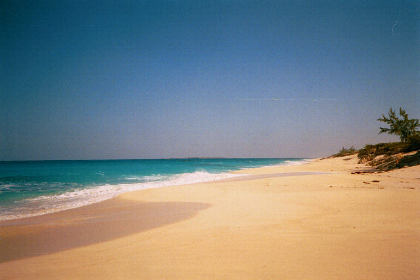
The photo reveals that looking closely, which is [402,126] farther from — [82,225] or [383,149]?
[82,225]

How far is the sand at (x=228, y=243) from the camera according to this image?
2.68 m

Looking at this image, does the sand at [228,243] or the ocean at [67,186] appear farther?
the ocean at [67,186]

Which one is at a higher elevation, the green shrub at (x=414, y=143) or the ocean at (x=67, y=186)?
the green shrub at (x=414, y=143)

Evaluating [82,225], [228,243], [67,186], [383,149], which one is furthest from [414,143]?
[67,186]

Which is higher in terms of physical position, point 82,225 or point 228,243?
point 228,243

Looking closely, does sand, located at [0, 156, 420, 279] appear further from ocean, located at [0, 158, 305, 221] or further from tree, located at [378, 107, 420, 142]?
tree, located at [378, 107, 420, 142]

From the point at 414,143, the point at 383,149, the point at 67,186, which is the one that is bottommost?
the point at 67,186

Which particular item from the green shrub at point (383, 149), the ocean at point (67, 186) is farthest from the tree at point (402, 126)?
the ocean at point (67, 186)

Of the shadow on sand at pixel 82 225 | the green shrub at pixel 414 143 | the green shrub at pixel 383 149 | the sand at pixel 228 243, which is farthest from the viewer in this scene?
the green shrub at pixel 383 149

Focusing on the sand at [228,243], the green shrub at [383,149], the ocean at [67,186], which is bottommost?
the ocean at [67,186]

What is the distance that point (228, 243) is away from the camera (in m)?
3.54

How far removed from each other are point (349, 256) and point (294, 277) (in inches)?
41.8

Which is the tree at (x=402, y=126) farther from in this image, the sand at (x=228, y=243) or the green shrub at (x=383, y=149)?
the sand at (x=228, y=243)

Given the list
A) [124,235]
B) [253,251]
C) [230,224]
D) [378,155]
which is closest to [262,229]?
[230,224]
